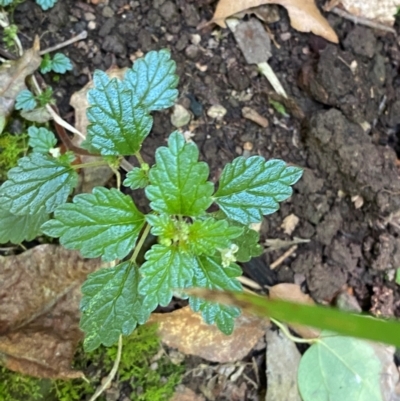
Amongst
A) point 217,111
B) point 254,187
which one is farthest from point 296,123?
point 254,187

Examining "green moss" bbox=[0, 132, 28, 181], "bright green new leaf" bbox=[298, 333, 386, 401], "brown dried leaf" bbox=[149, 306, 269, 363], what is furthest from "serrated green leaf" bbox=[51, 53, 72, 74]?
"bright green new leaf" bbox=[298, 333, 386, 401]

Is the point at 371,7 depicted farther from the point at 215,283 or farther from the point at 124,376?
the point at 124,376

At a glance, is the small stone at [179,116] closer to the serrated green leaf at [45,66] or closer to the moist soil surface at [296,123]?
the moist soil surface at [296,123]

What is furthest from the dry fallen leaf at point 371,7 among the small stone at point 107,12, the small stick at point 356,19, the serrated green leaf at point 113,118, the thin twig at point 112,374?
the thin twig at point 112,374

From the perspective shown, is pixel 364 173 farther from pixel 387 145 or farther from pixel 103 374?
pixel 103 374

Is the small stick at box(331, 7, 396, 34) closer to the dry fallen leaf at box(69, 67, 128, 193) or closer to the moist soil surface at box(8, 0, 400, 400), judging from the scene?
the moist soil surface at box(8, 0, 400, 400)
